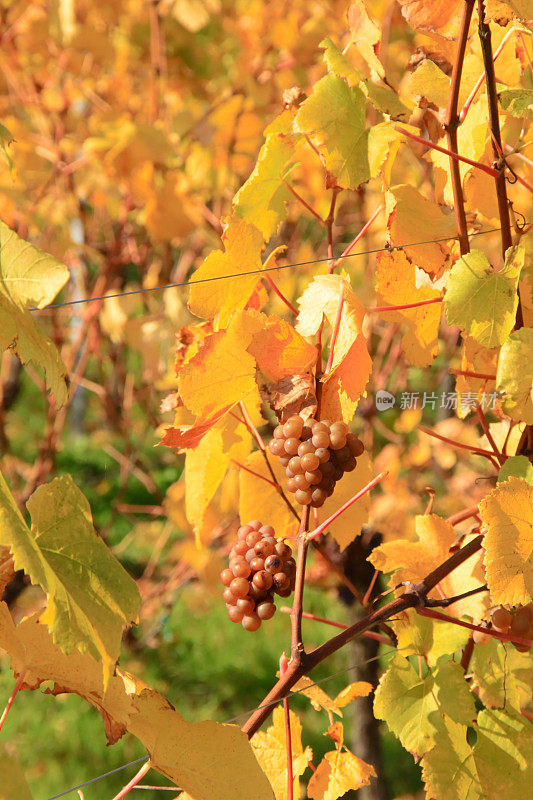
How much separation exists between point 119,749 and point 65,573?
1.57 metres

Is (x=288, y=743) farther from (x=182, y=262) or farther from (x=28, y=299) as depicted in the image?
(x=182, y=262)

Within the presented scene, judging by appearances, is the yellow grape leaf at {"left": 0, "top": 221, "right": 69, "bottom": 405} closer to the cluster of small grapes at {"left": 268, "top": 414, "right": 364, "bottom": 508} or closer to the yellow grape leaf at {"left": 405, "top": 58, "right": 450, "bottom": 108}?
the cluster of small grapes at {"left": 268, "top": 414, "right": 364, "bottom": 508}

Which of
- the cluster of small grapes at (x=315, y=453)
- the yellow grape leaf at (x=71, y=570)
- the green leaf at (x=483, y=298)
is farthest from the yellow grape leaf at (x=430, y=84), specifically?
the yellow grape leaf at (x=71, y=570)

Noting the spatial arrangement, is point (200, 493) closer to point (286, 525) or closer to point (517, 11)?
point (286, 525)

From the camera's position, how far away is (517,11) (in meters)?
0.43

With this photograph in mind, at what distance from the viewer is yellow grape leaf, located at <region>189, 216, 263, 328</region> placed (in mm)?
497

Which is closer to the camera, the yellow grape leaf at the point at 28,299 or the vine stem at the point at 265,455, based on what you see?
the yellow grape leaf at the point at 28,299

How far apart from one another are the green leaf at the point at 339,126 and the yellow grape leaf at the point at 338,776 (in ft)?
1.32

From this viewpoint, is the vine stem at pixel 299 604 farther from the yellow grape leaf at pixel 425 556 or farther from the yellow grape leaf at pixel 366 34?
the yellow grape leaf at pixel 366 34

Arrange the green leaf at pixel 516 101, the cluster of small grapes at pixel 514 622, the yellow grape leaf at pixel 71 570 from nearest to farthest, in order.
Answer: the yellow grape leaf at pixel 71 570
the green leaf at pixel 516 101
the cluster of small grapes at pixel 514 622

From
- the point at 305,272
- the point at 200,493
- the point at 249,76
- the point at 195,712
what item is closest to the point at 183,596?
the point at 195,712

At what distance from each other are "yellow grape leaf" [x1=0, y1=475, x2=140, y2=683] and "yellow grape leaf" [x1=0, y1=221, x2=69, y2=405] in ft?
0.20

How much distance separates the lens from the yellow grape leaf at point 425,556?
1.92 feet

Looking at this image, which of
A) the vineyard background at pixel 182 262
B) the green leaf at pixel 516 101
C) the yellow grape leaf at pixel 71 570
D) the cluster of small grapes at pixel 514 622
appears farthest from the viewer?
the vineyard background at pixel 182 262
